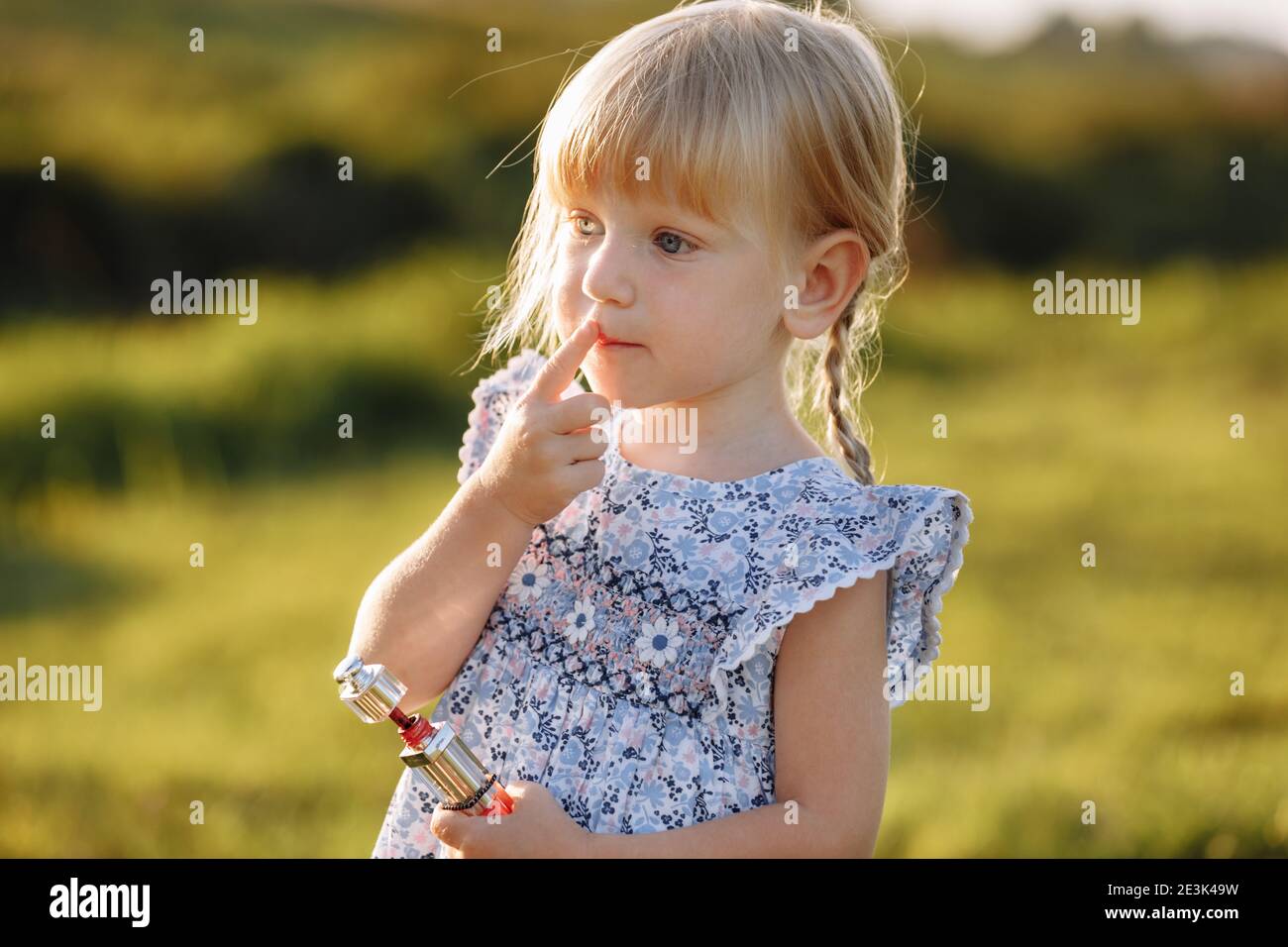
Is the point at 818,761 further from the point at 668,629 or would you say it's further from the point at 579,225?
the point at 579,225

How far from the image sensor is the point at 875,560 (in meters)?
1.56

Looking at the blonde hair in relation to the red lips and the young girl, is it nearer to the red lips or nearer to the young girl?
the young girl

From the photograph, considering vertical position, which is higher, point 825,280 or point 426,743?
point 825,280

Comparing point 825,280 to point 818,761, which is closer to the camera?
point 818,761

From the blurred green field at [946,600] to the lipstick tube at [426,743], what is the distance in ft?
5.25

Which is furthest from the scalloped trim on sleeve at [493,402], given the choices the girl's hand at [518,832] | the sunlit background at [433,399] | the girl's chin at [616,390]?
the sunlit background at [433,399]

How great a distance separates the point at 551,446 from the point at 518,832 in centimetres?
40

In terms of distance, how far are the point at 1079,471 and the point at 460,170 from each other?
3087mm

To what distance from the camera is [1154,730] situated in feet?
11.7

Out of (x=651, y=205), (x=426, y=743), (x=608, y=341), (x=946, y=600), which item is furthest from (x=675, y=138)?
(x=946, y=600)

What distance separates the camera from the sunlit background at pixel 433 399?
3.33 metres

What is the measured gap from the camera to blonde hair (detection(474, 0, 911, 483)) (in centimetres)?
152

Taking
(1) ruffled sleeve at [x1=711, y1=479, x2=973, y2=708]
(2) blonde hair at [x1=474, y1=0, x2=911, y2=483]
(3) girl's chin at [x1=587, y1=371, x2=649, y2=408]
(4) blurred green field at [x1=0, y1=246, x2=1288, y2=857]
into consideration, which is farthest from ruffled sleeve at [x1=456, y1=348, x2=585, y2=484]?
(4) blurred green field at [x1=0, y1=246, x2=1288, y2=857]
